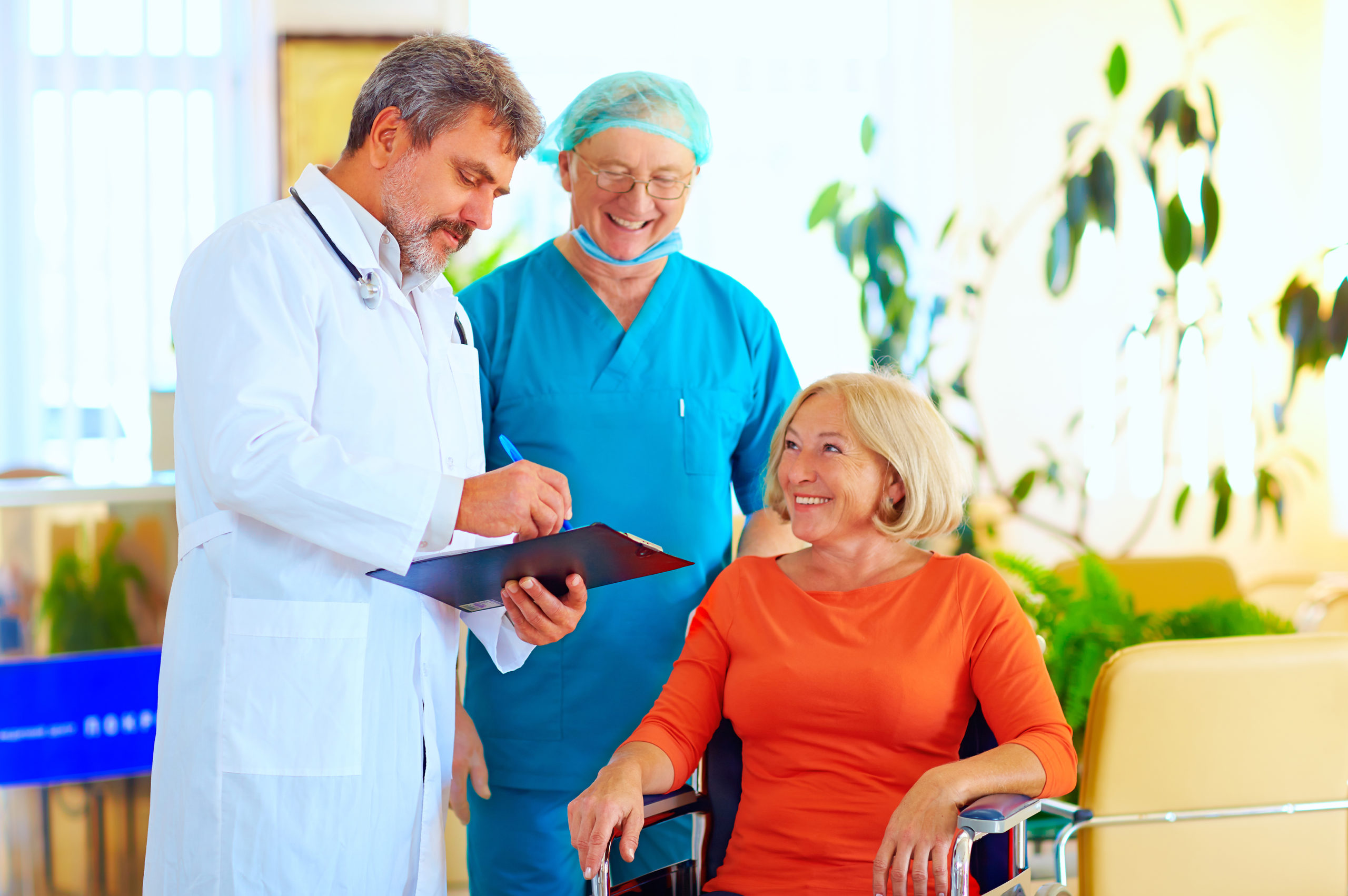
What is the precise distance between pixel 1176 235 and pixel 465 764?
253cm

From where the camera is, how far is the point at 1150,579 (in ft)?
8.84

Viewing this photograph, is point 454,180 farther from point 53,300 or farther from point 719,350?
point 53,300

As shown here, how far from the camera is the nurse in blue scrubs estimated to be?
162 centimetres

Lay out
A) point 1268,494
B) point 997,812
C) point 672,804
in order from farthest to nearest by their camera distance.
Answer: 1. point 1268,494
2. point 672,804
3. point 997,812

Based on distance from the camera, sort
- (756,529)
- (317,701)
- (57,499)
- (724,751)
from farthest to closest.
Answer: (57,499) → (756,529) → (724,751) → (317,701)

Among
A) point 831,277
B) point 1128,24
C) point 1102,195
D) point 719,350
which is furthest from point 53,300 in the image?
point 1128,24

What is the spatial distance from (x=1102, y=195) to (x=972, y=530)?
3.59ft

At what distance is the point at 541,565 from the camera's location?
119 centimetres

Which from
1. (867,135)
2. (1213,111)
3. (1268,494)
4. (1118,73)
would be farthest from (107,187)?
(1268,494)

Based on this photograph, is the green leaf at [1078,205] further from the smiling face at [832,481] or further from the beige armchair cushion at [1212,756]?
the smiling face at [832,481]

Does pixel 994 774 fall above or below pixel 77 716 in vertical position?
above

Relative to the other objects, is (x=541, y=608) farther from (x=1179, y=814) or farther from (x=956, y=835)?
(x=1179, y=814)

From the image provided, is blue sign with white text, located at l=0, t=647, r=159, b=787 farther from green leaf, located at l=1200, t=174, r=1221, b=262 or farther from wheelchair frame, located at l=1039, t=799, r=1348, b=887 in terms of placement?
green leaf, located at l=1200, t=174, r=1221, b=262

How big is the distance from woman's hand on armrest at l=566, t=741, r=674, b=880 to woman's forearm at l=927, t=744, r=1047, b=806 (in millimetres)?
363
